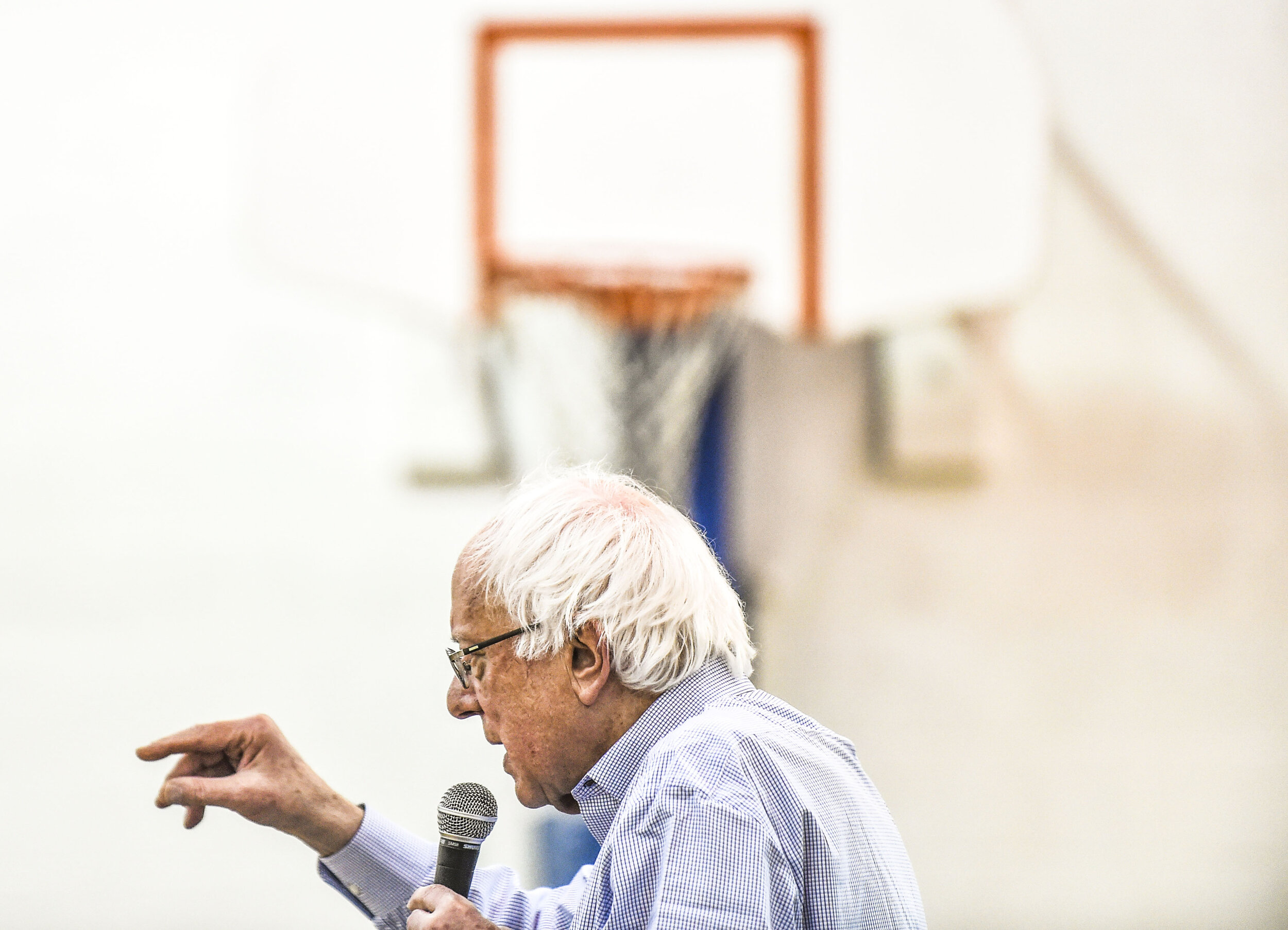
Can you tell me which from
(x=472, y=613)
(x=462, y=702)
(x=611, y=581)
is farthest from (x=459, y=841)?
(x=611, y=581)

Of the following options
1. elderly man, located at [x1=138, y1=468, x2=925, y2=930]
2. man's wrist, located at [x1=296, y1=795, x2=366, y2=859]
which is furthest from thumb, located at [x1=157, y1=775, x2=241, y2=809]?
man's wrist, located at [x1=296, y1=795, x2=366, y2=859]

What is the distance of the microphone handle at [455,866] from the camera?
1.20m

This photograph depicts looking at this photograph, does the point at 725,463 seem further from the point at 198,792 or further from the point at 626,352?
the point at 198,792

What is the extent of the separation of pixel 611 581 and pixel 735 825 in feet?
0.94

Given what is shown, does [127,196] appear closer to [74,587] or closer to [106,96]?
[106,96]

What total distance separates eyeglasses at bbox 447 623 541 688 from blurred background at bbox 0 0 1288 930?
241 centimetres

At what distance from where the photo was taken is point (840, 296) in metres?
3.43

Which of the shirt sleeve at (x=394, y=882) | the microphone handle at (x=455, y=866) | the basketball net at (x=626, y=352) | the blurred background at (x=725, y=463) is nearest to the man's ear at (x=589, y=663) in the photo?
the microphone handle at (x=455, y=866)

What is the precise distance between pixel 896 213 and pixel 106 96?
9.24 ft

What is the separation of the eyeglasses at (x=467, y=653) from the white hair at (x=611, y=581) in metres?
0.01

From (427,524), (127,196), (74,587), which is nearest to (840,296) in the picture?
(427,524)

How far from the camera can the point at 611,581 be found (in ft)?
3.56

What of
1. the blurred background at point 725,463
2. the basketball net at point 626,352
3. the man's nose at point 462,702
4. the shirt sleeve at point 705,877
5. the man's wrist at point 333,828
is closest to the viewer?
the shirt sleeve at point 705,877

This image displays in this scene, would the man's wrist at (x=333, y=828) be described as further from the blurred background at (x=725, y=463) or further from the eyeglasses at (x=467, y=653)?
the blurred background at (x=725, y=463)
